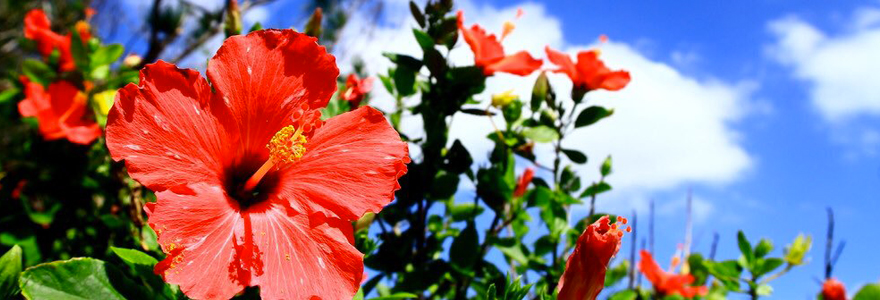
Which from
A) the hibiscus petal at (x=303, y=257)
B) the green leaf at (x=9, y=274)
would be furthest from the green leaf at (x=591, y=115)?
the green leaf at (x=9, y=274)

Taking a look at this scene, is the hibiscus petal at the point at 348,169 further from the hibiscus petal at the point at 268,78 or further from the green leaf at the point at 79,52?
the green leaf at the point at 79,52

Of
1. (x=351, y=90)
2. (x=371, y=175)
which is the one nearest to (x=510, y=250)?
(x=351, y=90)

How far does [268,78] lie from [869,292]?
157 centimetres

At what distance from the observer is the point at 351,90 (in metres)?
1.12

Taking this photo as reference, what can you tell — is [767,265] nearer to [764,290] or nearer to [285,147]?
[764,290]

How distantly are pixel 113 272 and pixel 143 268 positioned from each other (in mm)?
35

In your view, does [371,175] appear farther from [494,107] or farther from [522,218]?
[522,218]

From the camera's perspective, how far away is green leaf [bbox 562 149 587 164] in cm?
148

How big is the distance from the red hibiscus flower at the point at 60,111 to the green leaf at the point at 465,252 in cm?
91

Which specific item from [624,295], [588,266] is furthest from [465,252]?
[588,266]

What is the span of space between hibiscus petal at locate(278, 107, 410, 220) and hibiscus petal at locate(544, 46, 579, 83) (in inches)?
27.9

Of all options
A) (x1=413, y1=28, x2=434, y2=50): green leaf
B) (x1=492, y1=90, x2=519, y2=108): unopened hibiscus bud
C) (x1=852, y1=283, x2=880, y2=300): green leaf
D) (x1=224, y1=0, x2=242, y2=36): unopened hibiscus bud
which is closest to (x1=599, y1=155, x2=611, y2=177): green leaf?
(x1=492, y1=90, x2=519, y2=108): unopened hibiscus bud

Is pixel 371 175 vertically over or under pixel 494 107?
under

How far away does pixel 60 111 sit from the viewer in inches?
67.8
